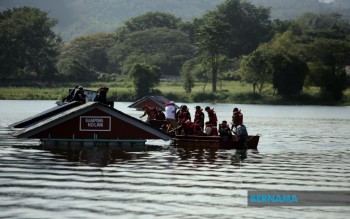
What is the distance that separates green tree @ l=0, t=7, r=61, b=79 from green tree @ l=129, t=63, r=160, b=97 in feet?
121

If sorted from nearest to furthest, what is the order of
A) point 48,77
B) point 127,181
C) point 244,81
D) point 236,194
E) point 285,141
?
1. point 236,194
2. point 127,181
3. point 285,141
4. point 244,81
5. point 48,77

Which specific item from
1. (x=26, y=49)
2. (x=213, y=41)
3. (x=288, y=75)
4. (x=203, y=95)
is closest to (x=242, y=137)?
(x=288, y=75)

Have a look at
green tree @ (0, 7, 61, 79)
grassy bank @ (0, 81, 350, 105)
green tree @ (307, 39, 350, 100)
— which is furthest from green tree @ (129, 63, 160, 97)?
green tree @ (0, 7, 61, 79)

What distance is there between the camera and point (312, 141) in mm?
52781

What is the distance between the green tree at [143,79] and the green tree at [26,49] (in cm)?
3681

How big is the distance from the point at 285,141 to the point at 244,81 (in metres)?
114

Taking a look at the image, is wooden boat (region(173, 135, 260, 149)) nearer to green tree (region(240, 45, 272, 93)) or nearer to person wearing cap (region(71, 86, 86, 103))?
person wearing cap (region(71, 86, 86, 103))

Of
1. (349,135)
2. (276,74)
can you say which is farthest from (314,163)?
(276,74)

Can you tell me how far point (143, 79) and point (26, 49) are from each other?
53.8 metres

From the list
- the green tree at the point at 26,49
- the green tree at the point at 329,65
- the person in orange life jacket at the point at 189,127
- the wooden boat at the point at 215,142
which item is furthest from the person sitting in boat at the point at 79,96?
the green tree at the point at 26,49

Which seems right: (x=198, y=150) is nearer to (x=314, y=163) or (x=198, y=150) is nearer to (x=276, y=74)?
(x=314, y=163)

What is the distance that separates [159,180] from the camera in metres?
28.0

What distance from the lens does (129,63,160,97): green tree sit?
15212 cm

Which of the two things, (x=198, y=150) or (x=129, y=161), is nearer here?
(x=129, y=161)
